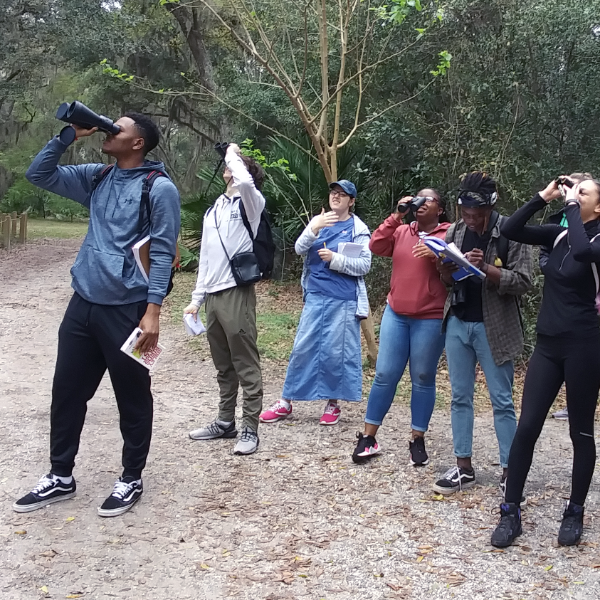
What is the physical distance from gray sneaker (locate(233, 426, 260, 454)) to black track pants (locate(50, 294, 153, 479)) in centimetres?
98

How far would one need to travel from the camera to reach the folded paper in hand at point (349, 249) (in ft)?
17.6

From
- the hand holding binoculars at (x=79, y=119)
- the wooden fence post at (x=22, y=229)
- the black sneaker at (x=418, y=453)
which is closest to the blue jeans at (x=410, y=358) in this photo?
the black sneaker at (x=418, y=453)

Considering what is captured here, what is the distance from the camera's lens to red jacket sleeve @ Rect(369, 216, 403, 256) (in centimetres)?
464

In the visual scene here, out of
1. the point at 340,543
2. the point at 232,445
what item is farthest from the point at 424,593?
the point at 232,445

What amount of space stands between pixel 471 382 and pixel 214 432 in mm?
1969

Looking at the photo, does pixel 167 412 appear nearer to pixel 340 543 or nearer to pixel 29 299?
pixel 340 543

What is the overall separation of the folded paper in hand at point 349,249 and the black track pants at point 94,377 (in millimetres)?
2015

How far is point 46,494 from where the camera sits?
153 inches

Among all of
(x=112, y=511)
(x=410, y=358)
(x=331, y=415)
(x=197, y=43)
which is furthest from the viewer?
(x=197, y=43)

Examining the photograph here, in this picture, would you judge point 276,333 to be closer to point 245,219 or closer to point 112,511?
point 245,219

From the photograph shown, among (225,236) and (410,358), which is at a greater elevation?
(225,236)

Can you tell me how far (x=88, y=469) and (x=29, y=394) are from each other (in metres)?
2.14

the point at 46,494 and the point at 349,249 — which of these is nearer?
the point at 46,494

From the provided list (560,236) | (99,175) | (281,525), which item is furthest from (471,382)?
(99,175)
